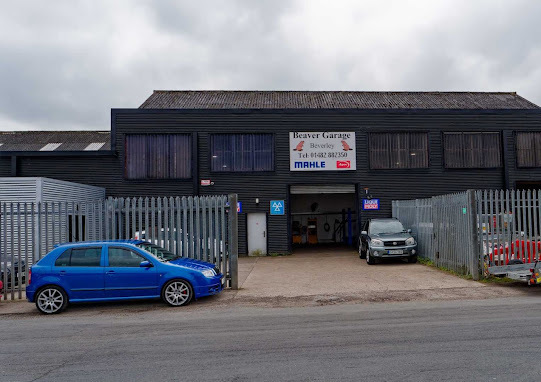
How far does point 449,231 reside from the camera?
13.8 m

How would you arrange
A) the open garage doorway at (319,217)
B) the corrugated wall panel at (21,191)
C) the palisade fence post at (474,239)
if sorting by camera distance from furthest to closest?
the open garage doorway at (319,217) < the corrugated wall panel at (21,191) < the palisade fence post at (474,239)

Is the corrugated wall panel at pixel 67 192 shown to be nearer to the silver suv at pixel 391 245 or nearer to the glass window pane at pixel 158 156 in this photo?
the glass window pane at pixel 158 156

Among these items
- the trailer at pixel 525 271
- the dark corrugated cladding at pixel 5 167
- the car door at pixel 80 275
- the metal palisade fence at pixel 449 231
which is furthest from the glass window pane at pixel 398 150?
the dark corrugated cladding at pixel 5 167

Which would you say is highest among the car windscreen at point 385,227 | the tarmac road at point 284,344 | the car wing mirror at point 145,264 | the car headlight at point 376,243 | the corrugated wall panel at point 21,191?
the corrugated wall panel at point 21,191

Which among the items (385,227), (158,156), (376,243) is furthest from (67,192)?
(385,227)

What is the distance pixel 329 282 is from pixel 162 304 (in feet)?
15.3

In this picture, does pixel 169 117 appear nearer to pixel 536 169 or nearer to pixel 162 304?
pixel 162 304

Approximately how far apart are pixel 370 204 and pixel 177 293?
47.4ft

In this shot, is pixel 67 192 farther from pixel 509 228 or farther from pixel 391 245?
pixel 509 228

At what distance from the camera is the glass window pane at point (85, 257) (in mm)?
9172

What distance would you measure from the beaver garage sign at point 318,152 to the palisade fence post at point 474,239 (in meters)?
10.1

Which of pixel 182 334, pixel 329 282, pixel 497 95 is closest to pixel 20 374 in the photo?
pixel 182 334

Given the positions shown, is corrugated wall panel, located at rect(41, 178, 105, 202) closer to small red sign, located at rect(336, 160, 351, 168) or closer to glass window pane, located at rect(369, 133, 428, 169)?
small red sign, located at rect(336, 160, 351, 168)

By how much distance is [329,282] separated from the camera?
1223 cm
